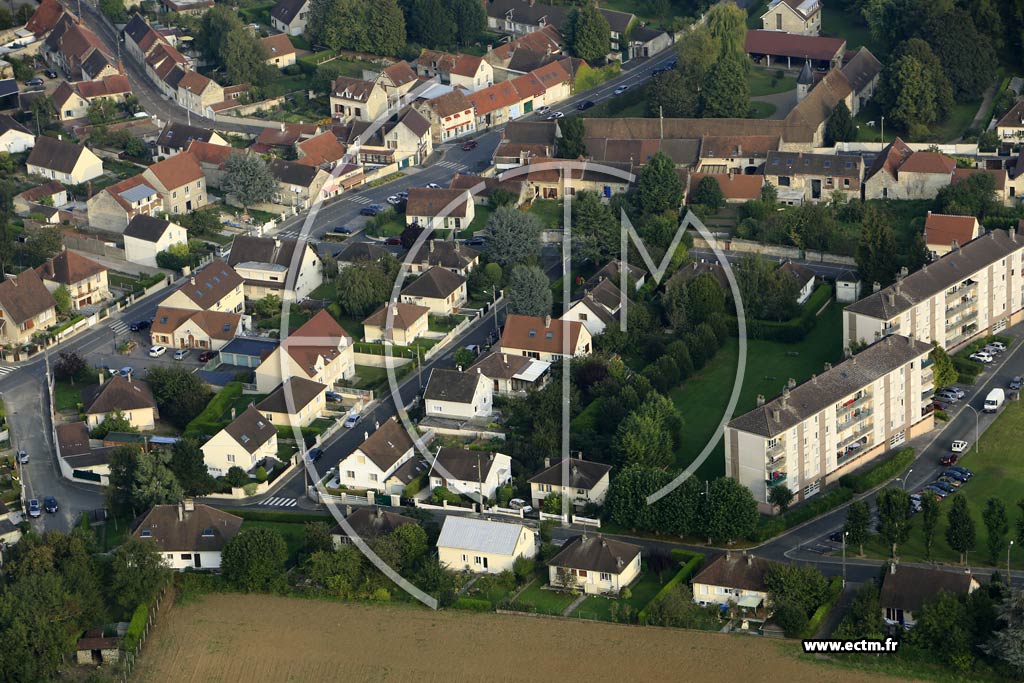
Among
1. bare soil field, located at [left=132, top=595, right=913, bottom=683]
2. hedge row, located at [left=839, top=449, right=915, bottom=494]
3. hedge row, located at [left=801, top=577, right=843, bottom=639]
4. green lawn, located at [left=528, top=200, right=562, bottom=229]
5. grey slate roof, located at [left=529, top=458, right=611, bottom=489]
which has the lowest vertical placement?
bare soil field, located at [left=132, top=595, right=913, bottom=683]

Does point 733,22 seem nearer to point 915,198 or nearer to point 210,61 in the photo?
point 915,198

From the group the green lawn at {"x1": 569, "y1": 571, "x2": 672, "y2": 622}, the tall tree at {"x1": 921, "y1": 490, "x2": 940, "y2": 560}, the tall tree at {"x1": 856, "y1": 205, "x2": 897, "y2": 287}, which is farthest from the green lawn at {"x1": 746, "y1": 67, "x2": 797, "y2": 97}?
the green lawn at {"x1": 569, "y1": 571, "x2": 672, "y2": 622}

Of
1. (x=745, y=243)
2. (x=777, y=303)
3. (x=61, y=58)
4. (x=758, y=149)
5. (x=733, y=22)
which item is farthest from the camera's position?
(x=61, y=58)

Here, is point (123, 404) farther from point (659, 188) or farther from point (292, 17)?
point (292, 17)

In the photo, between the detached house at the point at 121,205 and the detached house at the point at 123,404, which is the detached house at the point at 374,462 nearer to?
the detached house at the point at 123,404

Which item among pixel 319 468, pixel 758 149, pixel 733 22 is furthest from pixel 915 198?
pixel 319 468

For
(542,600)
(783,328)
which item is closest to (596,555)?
(542,600)

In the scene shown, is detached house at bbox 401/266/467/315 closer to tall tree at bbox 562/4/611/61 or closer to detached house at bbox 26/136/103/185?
detached house at bbox 26/136/103/185
